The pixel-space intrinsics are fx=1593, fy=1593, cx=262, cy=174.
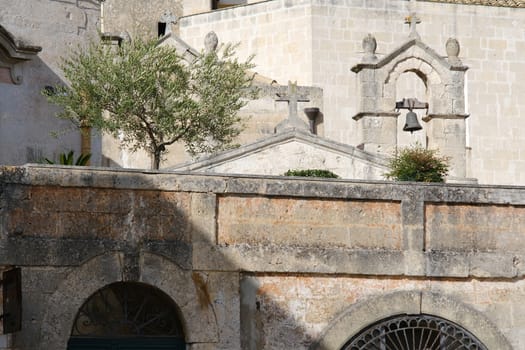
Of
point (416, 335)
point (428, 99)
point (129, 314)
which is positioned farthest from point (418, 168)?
point (428, 99)

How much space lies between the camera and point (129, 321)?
18.3 meters

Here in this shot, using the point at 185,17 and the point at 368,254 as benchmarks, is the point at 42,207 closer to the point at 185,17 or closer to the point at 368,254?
the point at 368,254

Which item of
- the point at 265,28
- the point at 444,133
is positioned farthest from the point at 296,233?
the point at 265,28

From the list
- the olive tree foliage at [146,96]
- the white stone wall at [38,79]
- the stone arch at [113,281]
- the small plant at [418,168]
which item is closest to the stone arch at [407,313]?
the stone arch at [113,281]

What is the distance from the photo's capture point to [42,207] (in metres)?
17.8

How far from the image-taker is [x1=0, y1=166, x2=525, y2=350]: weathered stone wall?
17.7 m

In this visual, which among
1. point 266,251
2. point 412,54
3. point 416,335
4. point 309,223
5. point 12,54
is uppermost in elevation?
point 412,54

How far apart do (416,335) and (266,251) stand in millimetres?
2173

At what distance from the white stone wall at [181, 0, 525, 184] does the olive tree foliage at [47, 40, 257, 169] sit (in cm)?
1033

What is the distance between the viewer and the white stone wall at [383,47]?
130 ft

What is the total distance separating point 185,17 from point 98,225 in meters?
24.6

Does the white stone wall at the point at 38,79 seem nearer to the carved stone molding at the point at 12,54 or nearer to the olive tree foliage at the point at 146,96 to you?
the carved stone molding at the point at 12,54

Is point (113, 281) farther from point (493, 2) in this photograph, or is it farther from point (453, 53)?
point (493, 2)

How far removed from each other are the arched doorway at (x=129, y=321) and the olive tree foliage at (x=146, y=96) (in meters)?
8.52
